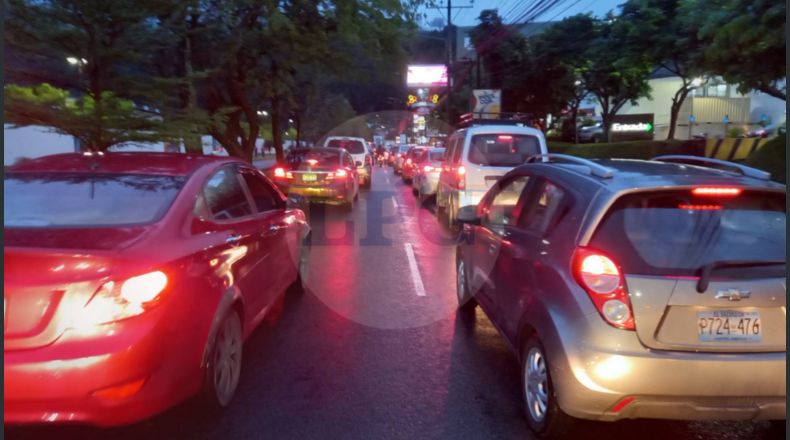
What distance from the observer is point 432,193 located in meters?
18.2

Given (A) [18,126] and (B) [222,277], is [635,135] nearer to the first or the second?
(A) [18,126]

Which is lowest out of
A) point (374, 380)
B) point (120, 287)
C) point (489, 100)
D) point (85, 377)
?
point (374, 380)

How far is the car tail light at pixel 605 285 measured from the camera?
345cm

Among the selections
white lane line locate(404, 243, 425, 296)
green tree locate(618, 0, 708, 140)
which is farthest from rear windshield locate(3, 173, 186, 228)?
green tree locate(618, 0, 708, 140)

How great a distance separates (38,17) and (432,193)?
1111 cm

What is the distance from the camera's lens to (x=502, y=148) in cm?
1118

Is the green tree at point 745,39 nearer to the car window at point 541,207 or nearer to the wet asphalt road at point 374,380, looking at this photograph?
the wet asphalt road at point 374,380

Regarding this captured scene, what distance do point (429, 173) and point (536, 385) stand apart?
1394 cm

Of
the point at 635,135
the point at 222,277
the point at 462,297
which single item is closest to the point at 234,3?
the point at 462,297

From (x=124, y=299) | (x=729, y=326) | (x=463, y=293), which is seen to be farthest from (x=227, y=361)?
(x=729, y=326)

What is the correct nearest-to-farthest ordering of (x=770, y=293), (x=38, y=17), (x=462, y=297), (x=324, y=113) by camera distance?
1. (x=770, y=293)
2. (x=462, y=297)
3. (x=38, y=17)
4. (x=324, y=113)

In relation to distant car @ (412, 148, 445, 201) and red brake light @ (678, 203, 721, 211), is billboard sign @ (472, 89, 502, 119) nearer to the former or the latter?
distant car @ (412, 148, 445, 201)

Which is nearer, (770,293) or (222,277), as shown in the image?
(770,293)

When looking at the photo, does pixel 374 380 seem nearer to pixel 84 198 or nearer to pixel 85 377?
pixel 85 377
